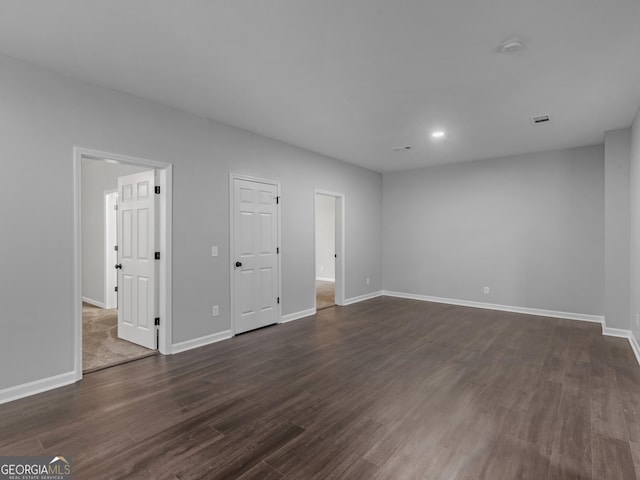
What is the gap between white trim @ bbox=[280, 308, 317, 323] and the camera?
17.0 ft

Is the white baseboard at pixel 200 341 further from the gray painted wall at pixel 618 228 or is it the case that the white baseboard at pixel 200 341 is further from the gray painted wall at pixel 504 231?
the gray painted wall at pixel 618 228

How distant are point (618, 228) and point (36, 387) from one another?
6.68 m

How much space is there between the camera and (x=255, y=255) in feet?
15.4

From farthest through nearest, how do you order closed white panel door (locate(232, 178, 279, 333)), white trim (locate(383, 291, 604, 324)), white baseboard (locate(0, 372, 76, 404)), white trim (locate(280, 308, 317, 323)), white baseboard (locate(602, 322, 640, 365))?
1. white trim (locate(383, 291, 604, 324))
2. white trim (locate(280, 308, 317, 323))
3. closed white panel door (locate(232, 178, 279, 333))
4. white baseboard (locate(602, 322, 640, 365))
5. white baseboard (locate(0, 372, 76, 404))

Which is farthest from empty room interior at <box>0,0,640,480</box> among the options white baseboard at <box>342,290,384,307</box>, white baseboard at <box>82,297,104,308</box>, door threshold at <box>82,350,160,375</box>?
white baseboard at <box>342,290,384,307</box>

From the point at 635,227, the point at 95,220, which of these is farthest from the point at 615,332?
the point at 95,220

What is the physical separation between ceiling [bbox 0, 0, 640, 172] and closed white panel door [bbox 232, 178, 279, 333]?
98cm

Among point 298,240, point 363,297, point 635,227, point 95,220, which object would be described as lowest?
point 363,297

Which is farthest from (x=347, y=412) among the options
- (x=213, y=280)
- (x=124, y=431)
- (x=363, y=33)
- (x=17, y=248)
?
(x=17, y=248)

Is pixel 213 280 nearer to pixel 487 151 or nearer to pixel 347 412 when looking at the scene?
pixel 347 412

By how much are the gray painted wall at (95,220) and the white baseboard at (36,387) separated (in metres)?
3.83

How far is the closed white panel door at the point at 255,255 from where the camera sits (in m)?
4.46

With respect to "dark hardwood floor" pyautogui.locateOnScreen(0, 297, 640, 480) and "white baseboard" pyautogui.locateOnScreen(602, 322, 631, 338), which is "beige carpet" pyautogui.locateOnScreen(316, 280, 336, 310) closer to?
"dark hardwood floor" pyautogui.locateOnScreen(0, 297, 640, 480)

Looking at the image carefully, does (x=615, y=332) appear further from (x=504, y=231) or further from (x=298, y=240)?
(x=298, y=240)
